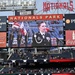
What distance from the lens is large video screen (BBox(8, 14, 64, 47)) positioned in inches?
1225

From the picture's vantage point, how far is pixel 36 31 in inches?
1237

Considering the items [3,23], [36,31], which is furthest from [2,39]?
[36,31]

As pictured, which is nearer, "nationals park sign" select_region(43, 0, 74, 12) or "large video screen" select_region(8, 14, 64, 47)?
"large video screen" select_region(8, 14, 64, 47)

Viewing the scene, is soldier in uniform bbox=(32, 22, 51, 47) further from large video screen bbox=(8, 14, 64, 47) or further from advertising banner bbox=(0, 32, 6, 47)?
advertising banner bbox=(0, 32, 6, 47)

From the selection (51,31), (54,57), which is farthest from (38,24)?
(54,57)

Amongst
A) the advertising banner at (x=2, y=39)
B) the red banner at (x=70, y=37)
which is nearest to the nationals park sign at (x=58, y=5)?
the red banner at (x=70, y=37)

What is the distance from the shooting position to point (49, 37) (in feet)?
102

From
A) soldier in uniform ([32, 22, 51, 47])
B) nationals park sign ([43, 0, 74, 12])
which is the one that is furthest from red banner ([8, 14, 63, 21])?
nationals park sign ([43, 0, 74, 12])

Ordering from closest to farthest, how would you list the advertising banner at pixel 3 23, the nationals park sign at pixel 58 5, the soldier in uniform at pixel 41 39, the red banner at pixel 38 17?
the soldier in uniform at pixel 41 39, the red banner at pixel 38 17, the advertising banner at pixel 3 23, the nationals park sign at pixel 58 5

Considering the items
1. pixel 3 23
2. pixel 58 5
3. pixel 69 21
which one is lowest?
pixel 3 23

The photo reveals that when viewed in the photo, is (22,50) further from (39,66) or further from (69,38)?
(69,38)

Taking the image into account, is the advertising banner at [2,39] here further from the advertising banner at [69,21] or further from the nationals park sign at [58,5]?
the advertising banner at [69,21]

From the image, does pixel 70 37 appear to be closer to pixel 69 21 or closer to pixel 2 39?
pixel 69 21

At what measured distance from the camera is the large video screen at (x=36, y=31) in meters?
31.1
